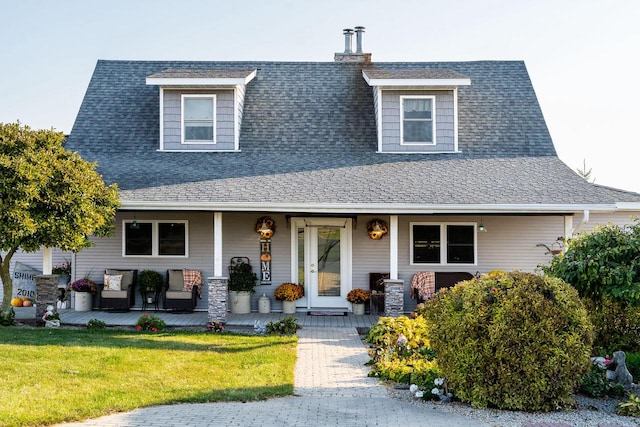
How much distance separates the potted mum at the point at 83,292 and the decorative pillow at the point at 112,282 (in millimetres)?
373

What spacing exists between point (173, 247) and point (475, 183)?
7.36 meters

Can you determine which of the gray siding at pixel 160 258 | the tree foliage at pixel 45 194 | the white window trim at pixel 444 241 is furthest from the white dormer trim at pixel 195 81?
the white window trim at pixel 444 241

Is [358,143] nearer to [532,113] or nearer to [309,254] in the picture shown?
[309,254]

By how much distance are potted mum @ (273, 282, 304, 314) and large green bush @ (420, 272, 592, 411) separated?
25.4 ft

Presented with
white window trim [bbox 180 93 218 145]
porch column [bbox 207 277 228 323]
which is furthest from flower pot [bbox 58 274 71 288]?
porch column [bbox 207 277 228 323]

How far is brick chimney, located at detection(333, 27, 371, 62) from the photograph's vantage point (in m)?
18.4

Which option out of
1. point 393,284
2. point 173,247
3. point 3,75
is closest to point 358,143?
point 393,284

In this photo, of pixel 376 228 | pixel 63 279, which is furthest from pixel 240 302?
pixel 63 279

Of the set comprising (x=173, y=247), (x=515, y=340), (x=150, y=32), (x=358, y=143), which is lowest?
(x=515, y=340)

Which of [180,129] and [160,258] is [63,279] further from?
[180,129]

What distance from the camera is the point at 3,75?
19.1 meters

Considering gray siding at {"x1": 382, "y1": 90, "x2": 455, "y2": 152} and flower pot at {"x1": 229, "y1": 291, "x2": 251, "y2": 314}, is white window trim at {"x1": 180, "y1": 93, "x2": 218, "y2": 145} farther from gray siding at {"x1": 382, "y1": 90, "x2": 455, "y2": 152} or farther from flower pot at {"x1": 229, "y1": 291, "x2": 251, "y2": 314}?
gray siding at {"x1": 382, "y1": 90, "x2": 455, "y2": 152}

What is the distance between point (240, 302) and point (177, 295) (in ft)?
4.83

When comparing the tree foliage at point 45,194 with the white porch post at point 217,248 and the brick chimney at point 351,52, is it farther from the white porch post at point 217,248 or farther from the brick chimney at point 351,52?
the brick chimney at point 351,52
